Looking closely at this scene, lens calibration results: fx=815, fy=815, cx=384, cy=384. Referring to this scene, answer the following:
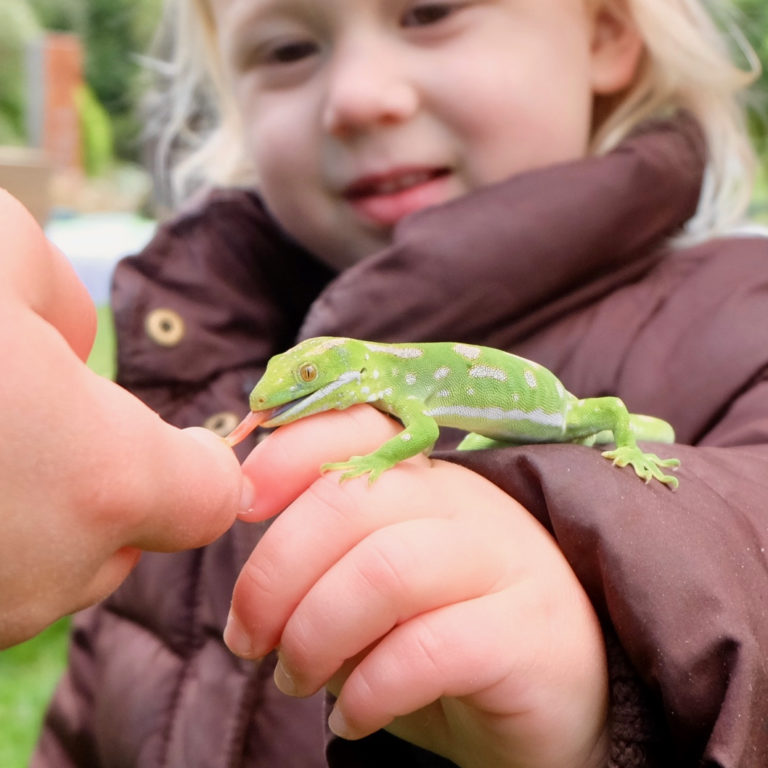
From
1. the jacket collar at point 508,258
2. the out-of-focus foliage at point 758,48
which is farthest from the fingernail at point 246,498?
the out-of-focus foliage at point 758,48

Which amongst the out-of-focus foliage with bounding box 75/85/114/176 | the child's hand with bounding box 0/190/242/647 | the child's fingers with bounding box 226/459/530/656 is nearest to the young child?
the child's fingers with bounding box 226/459/530/656

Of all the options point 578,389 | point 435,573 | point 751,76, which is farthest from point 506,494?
point 751,76

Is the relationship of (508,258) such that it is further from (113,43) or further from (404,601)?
(113,43)

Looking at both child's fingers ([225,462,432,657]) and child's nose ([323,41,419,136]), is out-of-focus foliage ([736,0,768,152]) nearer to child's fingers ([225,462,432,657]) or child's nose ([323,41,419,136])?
child's nose ([323,41,419,136])

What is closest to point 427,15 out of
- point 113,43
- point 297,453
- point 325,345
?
point 325,345

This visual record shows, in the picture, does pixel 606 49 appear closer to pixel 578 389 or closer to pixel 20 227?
pixel 578 389
